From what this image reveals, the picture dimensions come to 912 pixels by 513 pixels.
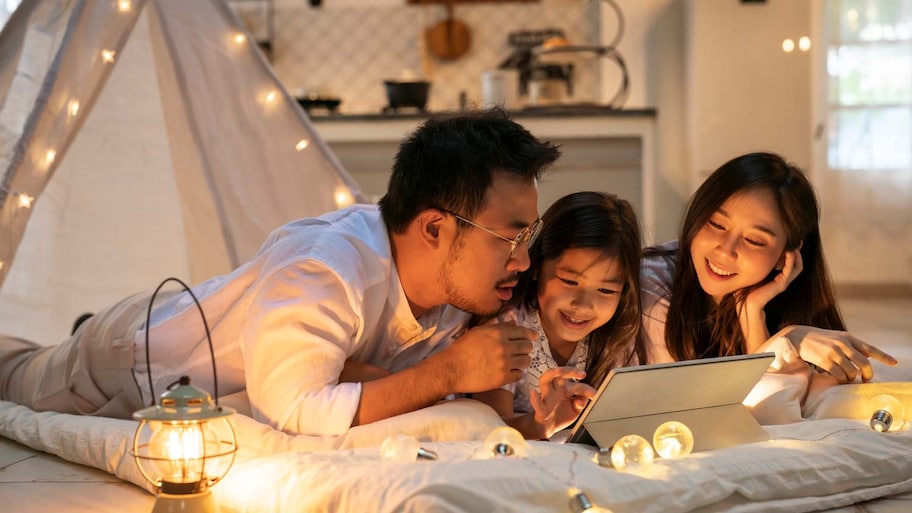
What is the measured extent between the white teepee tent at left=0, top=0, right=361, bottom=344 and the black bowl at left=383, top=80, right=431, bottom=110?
143 cm

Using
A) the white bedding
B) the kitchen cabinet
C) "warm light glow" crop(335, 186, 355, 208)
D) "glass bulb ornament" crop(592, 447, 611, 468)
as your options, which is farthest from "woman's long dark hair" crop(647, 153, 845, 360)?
the kitchen cabinet

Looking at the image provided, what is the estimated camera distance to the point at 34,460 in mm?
1889

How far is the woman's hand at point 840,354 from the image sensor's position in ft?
6.46

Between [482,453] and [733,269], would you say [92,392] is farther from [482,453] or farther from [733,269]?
[733,269]

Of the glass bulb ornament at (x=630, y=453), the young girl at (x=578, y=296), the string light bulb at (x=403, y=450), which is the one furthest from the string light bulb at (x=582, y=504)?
the young girl at (x=578, y=296)

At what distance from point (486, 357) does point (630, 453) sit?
34cm

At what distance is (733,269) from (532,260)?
417mm

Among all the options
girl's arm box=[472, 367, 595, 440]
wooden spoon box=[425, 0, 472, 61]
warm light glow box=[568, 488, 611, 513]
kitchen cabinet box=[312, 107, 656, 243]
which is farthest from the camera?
wooden spoon box=[425, 0, 472, 61]

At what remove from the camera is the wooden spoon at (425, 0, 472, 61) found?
19.2ft

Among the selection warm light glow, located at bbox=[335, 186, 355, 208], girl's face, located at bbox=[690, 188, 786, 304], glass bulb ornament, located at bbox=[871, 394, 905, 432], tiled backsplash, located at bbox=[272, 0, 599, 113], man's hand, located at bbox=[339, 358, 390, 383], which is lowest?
glass bulb ornament, located at bbox=[871, 394, 905, 432]

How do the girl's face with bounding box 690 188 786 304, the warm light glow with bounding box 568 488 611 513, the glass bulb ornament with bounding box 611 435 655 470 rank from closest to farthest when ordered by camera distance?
1. the warm light glow with bounding box 568 488 611 513
2. the glass bulb ornament with bounding box 611 435 655 470
3. the girl's face with bounding box 690 188 786 304

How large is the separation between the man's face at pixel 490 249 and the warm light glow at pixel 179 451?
58 cm

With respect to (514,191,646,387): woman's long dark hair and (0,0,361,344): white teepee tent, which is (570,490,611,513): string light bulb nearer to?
(514,191,646,387): woman's long dark hair

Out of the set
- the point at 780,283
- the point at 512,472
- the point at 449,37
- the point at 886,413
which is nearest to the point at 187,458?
the point at 512,472
